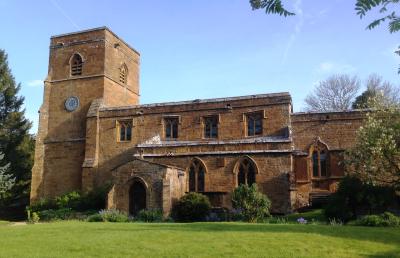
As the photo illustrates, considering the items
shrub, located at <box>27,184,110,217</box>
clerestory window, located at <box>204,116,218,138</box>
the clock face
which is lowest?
shrub, located at <box>27,184,110,217</box>

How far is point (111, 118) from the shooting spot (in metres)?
35.2

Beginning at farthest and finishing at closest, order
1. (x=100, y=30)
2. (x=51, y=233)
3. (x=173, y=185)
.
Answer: (x=100, y=30) < (x=173, y=185) < (x=51, y=233)

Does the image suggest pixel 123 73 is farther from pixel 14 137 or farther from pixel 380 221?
pixel 380 221

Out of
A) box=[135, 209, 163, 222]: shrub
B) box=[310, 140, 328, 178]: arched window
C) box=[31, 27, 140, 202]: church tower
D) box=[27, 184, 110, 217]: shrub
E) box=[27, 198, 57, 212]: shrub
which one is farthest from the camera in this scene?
box=[31, 27, 140, 202]: church tower

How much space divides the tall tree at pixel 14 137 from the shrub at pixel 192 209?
69.1 ft

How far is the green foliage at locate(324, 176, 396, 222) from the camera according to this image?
2275 cm

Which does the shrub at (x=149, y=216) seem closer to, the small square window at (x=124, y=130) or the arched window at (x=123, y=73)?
the small square window at (x=124, y=130)

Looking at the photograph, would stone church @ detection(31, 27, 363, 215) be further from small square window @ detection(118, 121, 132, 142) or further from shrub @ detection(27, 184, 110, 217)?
shrub @ detection(27, 184, 110, 217)

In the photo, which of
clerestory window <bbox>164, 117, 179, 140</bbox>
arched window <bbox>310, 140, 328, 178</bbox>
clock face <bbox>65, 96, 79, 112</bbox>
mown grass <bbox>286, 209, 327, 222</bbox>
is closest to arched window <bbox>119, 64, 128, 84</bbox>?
clock face <bbox>65, 96, 79, 112</bbox>

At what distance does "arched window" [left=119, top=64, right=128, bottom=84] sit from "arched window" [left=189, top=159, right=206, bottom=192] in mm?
13182

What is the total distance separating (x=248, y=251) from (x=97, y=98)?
1082 inches

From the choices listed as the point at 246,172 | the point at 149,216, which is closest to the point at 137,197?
the point at 149,216

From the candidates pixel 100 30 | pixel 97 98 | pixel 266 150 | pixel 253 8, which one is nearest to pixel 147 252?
pixel 253 8

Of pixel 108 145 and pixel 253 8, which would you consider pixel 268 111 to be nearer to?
pixel 108 145
